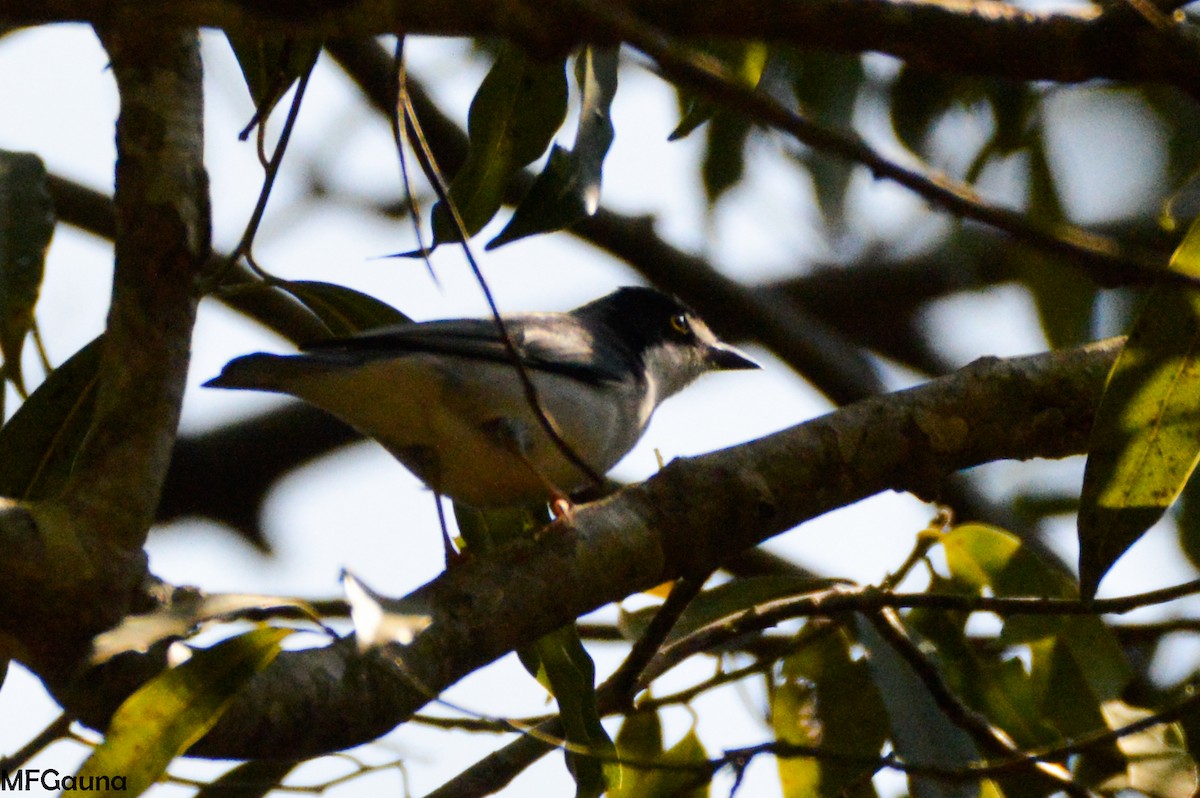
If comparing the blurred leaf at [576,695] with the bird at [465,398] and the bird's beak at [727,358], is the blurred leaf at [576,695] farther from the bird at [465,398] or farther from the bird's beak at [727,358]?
the bird's beak at [727,358]

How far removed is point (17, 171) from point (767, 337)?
168 inches

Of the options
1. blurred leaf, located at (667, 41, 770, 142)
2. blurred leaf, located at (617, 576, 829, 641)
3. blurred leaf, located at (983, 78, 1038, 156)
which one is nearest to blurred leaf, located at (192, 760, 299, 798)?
blurred leaf, located at (617, 576, 829, 641)

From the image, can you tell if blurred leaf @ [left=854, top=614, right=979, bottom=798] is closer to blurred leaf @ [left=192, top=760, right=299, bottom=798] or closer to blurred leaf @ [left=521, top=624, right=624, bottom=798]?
blurred leaf @ [left=521, top=624, right=624, bottom=798]

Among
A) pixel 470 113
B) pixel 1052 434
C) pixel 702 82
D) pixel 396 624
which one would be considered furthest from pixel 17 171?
pixel 1052 434

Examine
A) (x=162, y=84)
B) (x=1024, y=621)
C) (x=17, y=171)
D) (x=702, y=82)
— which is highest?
(x=17, y=171)

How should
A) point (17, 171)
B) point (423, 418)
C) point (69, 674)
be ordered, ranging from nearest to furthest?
point (69, 674), point (17, 171), point (423, 418)

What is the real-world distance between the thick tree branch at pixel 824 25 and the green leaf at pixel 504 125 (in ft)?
5.62

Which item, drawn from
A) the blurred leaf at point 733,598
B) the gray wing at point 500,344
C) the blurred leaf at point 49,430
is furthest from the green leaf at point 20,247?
the blurred leaf at point 733,598

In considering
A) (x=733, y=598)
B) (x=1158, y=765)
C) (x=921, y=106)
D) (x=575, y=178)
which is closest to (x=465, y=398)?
(x=733, y=598)

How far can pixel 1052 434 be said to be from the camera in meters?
3.66

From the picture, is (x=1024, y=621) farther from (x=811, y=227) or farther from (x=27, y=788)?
(x=811, y=227)

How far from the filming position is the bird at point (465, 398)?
4.28 m

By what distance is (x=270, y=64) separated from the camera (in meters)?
3.59

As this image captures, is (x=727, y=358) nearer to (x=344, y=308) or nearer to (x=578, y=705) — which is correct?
(x=344, y=308)
